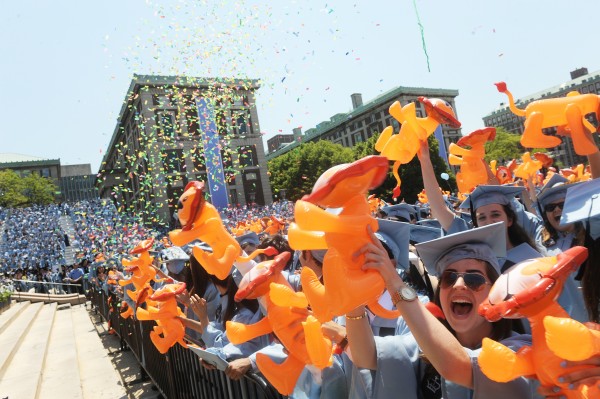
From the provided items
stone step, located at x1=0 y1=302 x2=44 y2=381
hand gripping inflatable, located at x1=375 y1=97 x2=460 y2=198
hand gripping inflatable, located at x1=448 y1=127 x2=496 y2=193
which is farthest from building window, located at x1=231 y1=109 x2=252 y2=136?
hand gripping inflatable, located at x1=375 y1=97 x2=460 y2=198

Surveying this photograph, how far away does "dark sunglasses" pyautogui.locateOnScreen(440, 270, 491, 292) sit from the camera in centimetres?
176

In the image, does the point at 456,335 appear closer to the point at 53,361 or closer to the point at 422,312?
the point at 422,312

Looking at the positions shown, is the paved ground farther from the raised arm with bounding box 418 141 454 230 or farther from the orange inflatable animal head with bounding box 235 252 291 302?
the orange inflatable animal head with bounding box 235 252 291 302

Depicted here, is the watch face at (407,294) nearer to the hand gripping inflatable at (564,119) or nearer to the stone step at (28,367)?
the hand gripping inflatable at (564,119)

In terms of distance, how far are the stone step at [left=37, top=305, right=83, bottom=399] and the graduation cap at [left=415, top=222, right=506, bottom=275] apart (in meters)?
5.49

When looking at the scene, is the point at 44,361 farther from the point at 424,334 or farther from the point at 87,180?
the point at 87,180

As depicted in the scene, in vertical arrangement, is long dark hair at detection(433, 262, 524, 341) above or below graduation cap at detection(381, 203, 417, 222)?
below

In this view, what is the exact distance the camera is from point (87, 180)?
94.2 m

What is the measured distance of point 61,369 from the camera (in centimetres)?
713

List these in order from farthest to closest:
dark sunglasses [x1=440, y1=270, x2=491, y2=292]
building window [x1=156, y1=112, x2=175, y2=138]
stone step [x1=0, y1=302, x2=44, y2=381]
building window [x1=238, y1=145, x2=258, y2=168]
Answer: building window [x1=238, y1=145, x2=258, y2=168]
building window [x1=156, y1=112, x2=175, y2=138]
stone step [x1=0, y1=302, x2=44, y2=381]
dark sunglasses [x1=440, y1=270, x2=491, y2=292]

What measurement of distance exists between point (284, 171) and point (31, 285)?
3239 cm

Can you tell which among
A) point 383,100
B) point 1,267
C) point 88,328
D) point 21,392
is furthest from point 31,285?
point 383,100

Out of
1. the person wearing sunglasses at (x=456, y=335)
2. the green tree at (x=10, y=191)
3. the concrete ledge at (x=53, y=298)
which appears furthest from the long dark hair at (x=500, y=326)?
the green tree at (x=10, y=191)

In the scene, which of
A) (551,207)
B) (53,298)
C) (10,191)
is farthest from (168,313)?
(10,191)
